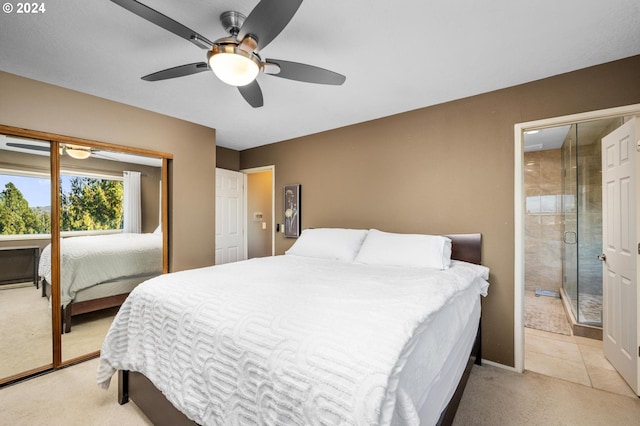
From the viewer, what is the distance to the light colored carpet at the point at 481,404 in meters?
1.78

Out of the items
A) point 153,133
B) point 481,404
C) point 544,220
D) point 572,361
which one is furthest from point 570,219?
point 153,133

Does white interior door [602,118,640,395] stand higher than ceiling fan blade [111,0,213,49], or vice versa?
ceiling fan blade [111,0,213,49]

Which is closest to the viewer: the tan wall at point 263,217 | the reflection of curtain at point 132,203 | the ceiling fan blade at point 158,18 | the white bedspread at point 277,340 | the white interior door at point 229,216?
the white bedspread at point 277,340

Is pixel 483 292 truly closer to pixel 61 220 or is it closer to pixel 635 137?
pixel 635 137

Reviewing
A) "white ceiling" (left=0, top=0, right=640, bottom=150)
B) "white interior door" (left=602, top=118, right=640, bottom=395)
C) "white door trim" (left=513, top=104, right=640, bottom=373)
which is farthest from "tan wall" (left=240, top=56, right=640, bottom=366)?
"white interior door" (left=602, top=118, right=640, bottom=395)

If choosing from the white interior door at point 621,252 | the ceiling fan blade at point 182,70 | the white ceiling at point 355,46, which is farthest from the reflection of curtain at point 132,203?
the white interior door at point 621,252

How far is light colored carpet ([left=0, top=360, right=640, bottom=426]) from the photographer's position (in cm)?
178

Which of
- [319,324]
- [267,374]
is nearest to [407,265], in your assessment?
[319,324]

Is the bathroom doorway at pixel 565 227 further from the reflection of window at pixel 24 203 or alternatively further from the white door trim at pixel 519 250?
the reflection of window at pixel 24 203

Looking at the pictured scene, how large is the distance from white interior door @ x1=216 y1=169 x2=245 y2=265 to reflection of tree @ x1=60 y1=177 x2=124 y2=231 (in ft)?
5.14

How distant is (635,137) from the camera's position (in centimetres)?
203

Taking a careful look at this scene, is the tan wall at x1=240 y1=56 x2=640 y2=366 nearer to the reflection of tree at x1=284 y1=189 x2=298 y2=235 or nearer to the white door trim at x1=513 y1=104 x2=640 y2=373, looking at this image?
the white door trim at x1=513 y1=104 x2=640 y2=373

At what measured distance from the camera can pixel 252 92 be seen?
198 cm

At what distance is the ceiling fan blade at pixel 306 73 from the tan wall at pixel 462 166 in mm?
1489
